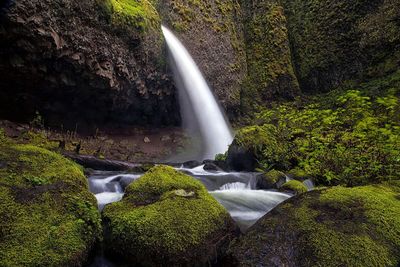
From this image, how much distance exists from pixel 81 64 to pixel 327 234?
30.5 ft

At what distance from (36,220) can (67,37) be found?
7872mm

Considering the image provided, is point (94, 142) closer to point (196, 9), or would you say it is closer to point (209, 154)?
point (209, 154)

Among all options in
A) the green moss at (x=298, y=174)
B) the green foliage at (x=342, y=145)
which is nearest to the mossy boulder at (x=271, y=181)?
the green moss at (x=298, y=174)

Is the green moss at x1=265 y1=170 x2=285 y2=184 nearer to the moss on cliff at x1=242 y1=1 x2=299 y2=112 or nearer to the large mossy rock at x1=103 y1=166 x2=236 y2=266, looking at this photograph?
the large mossy rock at x1=103 y1=166 x2=236 y2=266

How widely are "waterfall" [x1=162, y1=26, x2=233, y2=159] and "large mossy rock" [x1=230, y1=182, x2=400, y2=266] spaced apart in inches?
403

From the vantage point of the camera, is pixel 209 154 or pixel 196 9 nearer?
pixel 209 154

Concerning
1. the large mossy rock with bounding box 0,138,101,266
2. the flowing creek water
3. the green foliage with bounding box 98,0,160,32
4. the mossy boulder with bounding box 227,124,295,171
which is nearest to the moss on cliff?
the green foliage with bounding box 98,0,160,32

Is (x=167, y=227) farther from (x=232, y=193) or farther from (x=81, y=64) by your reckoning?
(x=81, y=64)

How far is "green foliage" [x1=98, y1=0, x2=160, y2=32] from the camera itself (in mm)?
12000

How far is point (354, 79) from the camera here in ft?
55.2

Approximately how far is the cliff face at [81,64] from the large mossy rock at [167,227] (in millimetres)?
6641

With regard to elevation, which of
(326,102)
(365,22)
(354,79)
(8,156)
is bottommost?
(8,156)

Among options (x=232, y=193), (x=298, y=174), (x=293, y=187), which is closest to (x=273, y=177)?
(x=293, y=187)

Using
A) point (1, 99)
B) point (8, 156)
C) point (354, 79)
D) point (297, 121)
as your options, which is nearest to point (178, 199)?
point (8, 156)
